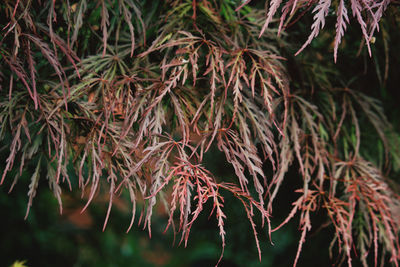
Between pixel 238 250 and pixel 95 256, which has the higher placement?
pixel 238 250

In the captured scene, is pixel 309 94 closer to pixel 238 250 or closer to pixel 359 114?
pixel 359 114

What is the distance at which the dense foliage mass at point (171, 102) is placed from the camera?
654mm

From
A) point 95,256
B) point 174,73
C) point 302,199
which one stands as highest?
point 174,73

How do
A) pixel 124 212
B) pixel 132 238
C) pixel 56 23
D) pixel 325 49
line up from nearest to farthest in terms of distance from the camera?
pixel 56 23
pixel 325 49
pixel 124 212
pixel 132 238

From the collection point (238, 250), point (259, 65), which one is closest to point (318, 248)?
point (238, 250)

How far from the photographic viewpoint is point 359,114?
1155 mm

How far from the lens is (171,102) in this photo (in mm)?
837

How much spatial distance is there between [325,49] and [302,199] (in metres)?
0.55

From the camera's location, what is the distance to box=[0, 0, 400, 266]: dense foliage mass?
65 cm

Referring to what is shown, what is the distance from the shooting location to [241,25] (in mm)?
919

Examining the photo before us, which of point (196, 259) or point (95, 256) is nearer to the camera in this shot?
point (95, 256)

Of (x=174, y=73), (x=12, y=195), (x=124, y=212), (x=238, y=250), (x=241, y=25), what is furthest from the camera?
(x=124, y=212)

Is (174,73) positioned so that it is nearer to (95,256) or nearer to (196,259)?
(95,256)

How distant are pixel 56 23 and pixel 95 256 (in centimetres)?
150
